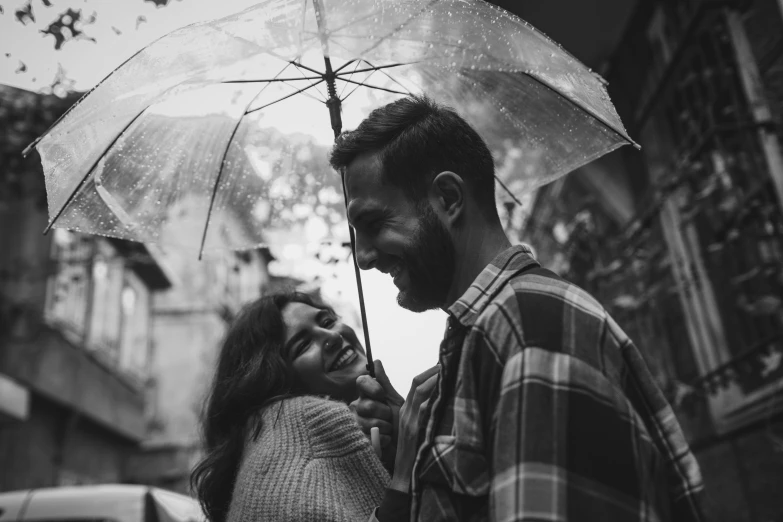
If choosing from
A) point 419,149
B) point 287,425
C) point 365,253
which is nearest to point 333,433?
point 287,425

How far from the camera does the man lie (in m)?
1.41

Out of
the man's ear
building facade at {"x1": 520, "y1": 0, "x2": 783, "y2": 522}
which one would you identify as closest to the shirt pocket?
the man's ear

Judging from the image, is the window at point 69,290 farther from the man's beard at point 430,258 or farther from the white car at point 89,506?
the man's beard at point 430,258

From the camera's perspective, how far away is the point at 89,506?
6.14 metres

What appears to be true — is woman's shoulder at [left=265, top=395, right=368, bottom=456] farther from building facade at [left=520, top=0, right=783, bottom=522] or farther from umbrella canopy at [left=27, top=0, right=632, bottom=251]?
building facade at [left=520, top=0, right=783, bottom=522]

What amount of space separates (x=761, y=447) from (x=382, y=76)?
5.78 meters

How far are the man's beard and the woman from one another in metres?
0.93

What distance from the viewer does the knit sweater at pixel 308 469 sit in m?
2.47

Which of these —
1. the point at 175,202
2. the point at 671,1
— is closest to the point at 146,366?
the point at 671,1

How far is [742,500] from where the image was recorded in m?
7.32

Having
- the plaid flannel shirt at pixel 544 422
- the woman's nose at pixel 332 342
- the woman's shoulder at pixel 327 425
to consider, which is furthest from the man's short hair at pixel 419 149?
the woman's nose at pixel 332 342

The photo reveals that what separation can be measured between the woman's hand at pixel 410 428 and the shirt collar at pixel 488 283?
0.16 metres

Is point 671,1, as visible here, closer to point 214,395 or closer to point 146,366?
point 214,395

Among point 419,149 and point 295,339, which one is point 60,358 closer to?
point 295,339
